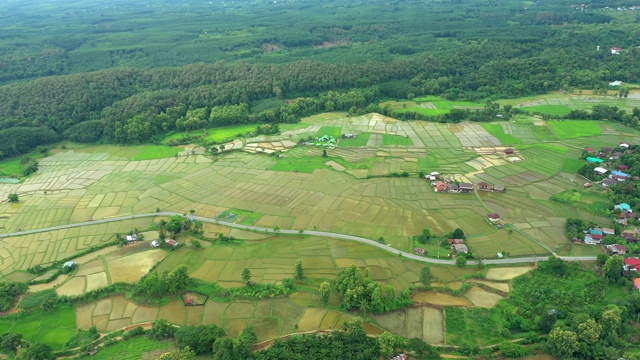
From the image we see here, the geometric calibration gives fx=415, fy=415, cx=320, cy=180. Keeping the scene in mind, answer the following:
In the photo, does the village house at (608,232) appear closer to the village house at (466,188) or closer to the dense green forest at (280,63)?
the village house at (466,188)

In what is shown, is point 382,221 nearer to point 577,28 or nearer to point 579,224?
point 579,224

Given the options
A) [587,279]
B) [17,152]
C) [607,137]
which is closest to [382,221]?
[587,279]

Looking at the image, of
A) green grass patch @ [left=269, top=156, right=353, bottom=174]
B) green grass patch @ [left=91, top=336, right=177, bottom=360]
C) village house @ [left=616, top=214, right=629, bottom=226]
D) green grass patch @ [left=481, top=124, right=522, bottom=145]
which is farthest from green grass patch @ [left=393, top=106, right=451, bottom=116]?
green grass patch @ [left=91, top=336, right=177, bottom=360]

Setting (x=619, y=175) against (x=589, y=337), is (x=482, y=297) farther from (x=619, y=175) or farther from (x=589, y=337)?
(x=619, y=175)

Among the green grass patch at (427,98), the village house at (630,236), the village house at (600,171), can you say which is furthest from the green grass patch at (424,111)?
the village house at (630,236)

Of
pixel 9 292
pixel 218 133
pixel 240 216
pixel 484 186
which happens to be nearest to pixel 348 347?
pixel 240 216

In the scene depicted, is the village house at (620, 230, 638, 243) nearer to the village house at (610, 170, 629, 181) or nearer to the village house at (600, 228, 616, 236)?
the village house at (600, 228, 616, 236)
